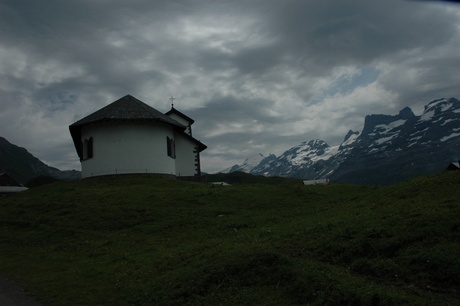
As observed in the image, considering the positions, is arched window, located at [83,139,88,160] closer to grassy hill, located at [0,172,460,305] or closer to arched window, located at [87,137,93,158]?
arched window, located at [87,137,93,158]

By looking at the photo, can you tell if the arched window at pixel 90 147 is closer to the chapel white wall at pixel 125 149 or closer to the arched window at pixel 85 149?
the chapel white wall at pixel 125 149

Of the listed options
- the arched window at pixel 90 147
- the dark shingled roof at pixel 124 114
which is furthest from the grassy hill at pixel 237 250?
the arched window at pixel 90 147

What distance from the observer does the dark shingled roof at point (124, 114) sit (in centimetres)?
3929

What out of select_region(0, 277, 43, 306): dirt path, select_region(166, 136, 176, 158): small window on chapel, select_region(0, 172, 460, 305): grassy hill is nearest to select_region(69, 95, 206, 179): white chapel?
select_region(166, 136, 176, 158): small window on chapel

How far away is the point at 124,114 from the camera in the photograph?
39.7 meters

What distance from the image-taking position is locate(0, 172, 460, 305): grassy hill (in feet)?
34.1

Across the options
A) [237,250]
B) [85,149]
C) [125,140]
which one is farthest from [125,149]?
[237,250]

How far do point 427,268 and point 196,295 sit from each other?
19.6ft

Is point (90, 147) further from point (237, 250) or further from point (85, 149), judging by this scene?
point (237, 250)

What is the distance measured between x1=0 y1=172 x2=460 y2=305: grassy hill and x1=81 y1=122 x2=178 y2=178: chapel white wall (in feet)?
38.9

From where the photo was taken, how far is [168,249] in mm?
17938

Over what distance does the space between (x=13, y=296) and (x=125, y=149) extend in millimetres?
26820

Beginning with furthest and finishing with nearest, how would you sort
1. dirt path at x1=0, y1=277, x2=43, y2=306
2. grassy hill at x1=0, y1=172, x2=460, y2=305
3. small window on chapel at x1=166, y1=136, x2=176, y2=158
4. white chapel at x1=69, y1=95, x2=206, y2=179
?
small window on chapel at x1=166, y1=136, x2=176, y2=158, white chapel at x1=69, y1=95, x2=206, y2=179, dirt path at x1=0, y1=277, x2=43, y2=306, grassy hill at x1=0, y1=172, x2=460, y2=305

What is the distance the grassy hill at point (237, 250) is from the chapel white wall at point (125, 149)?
11850 mm
